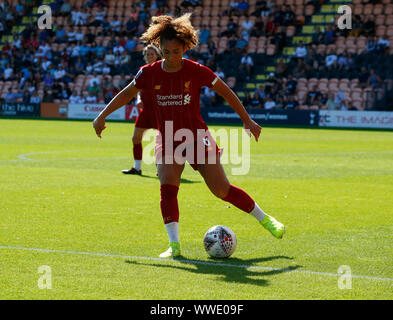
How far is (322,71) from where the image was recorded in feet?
119

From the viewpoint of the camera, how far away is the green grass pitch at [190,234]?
18.1ft

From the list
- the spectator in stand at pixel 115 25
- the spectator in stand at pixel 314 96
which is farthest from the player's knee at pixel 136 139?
the spectator in stand at pixel 115 25

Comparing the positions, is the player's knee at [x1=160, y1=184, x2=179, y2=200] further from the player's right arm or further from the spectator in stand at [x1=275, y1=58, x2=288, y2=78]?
the spectator in stand at [x1=275, y1=58, x2=288, y2=78]

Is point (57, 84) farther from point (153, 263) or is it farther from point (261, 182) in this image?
point (153, 263)

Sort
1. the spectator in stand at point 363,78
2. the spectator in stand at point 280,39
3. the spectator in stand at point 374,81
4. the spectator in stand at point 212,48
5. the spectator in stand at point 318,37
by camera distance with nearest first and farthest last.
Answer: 1. the spectator in stand at point 374,81
2. the spectator in stand at point 363,78
3. the spectator in stand at point 318,37
4. the spectator in stand at point 280,39
5. the spectator in stand at point 212,48

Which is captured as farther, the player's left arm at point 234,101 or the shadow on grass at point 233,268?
the player's left arm at point 234,101

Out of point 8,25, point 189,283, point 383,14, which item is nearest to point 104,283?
point 189,283

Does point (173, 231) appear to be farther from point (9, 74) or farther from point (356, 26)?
A: point (9, 74)

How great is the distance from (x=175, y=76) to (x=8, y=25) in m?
44.8

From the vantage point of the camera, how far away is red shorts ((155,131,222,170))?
6996 mm

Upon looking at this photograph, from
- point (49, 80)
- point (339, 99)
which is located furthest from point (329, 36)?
point (49, 80)

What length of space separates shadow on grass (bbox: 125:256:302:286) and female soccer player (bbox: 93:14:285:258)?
337mm

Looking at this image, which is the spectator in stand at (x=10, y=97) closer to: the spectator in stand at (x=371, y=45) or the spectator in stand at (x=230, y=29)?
the spectator in stand at (x=230, y=29)

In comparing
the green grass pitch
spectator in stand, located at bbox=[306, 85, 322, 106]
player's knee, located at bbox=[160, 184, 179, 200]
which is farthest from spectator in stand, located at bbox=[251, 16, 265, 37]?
player's knee, located at bbox=[160, 184, 179, 200]
